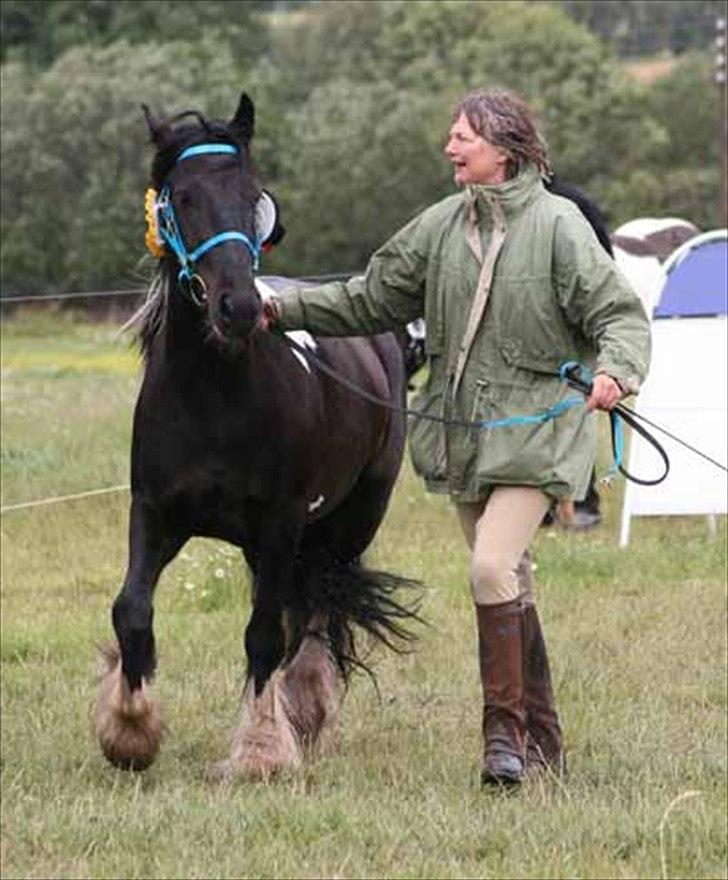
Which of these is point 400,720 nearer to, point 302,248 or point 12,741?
point 12,741

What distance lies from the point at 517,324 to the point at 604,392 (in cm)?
44

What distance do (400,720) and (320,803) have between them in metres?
1.78

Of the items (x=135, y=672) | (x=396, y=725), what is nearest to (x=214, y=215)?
(x=135, y=672)

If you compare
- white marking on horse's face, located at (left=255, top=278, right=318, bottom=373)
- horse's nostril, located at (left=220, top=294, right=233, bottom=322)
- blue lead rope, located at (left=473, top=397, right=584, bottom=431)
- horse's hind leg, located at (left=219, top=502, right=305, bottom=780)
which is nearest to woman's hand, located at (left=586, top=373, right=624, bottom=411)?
blue lead rope, located at (left=473, top=397, right=584, bottom=431)

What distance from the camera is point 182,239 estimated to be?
6840 mm

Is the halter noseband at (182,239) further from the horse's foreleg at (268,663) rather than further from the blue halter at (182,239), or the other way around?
the horse's foreleg at (268,663)

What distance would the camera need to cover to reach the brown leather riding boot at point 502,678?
6.82 meters

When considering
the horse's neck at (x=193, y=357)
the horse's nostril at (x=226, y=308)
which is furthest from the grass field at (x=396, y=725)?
the horse's nostril at (x=226, y=308)

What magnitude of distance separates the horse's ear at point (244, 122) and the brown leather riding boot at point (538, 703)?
181 centimetres

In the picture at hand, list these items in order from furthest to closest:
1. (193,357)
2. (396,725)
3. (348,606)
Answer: (348,606)
(396,725)
(193,357)

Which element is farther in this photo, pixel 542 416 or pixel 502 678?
pixel 502 678

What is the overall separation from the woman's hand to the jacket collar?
0.65 m

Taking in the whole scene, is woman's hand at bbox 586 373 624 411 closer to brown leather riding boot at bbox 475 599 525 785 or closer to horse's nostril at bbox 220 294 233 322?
brown leather riding boot at bbox 475 599 525 785

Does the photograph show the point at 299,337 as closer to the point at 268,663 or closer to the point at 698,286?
the point at 268,663
